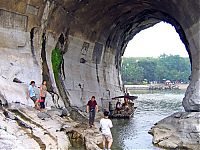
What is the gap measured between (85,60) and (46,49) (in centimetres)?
428

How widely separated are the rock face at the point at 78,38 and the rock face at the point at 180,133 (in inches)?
27.5

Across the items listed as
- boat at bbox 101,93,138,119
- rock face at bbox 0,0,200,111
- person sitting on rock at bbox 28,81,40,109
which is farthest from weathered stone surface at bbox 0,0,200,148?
boat at bbox 101,93,138,119

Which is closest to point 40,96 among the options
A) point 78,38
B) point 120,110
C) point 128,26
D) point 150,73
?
point 78,38

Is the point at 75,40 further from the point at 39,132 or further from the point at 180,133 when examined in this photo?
the point at 39,132

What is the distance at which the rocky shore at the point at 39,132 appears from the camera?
10.3m

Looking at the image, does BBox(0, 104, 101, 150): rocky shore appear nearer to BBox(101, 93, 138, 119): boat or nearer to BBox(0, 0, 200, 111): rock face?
BBox(0, 0, 200, 111): rock face

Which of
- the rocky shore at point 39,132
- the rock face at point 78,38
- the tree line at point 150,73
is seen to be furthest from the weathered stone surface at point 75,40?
the tree line at point 150,73

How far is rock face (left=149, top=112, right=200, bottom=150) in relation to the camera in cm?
1214

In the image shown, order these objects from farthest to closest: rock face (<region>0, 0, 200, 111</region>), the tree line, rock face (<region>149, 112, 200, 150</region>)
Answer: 1. the tree line
2. rock face (<region>0, 0, 200, 111</region>)
3. rock face (<region>149, 112, 200, 150</region>)

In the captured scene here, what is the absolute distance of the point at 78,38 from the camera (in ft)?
67.3

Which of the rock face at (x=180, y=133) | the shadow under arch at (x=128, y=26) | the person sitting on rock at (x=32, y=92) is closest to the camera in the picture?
the rock face at (x=180, y=133)

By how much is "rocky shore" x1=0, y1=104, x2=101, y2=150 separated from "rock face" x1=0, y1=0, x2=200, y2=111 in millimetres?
2378

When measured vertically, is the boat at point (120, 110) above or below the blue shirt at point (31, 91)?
below

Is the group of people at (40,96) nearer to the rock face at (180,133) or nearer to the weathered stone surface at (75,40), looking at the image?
the weathered stone surface at (75,40)
